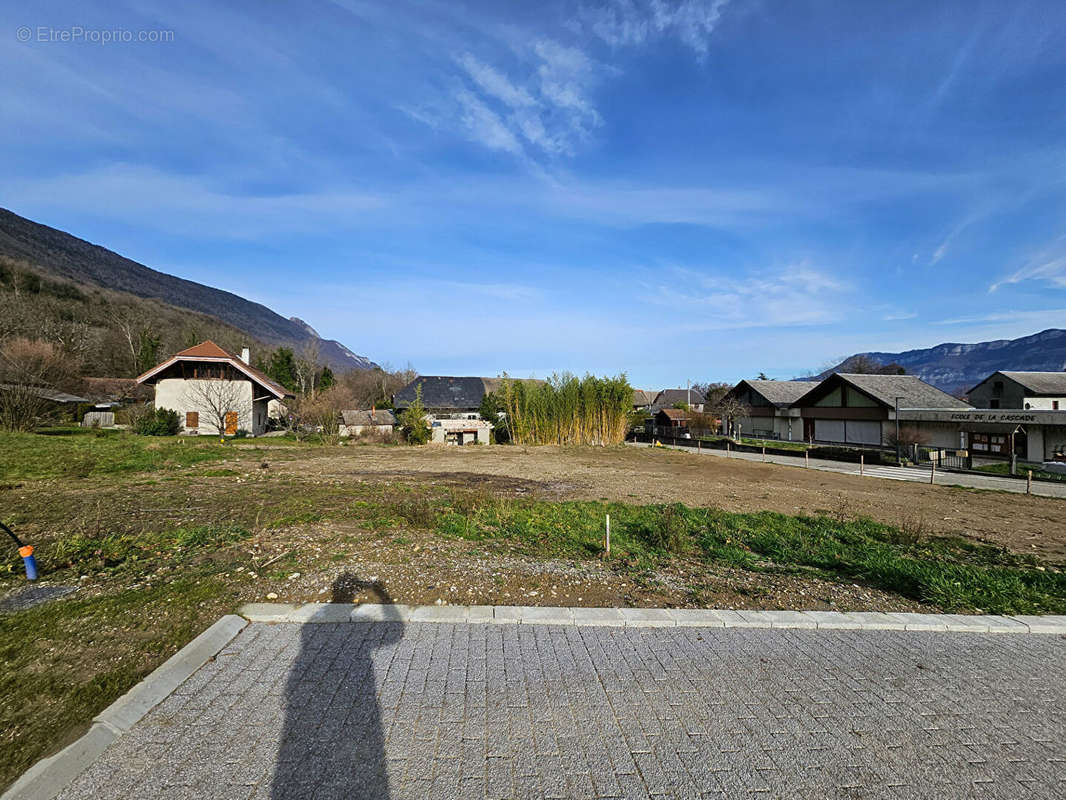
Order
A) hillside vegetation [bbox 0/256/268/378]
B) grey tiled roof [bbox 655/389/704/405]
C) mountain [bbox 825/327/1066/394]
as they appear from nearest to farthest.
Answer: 1. hillside vegetation [bbox 0/256/268/378]
2. grey tiled roof [bbox 655/389/704/405]
3. mountain [bbox 825/327/1066/394]

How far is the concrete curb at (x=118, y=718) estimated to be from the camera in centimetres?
191

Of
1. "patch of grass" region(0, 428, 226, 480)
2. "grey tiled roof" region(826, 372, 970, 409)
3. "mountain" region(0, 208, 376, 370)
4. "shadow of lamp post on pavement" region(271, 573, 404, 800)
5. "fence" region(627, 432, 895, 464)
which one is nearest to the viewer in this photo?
"shadow of lamp post on pavement" region(271, 573, 404, 800)

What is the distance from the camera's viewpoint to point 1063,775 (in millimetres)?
2170

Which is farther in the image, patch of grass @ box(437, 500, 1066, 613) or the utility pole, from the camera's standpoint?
the utility pole

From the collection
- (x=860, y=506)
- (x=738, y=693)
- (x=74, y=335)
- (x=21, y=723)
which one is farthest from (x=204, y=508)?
(x=74, y=335)

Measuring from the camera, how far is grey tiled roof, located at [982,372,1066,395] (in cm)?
2923

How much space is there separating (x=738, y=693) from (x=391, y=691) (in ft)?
6.71

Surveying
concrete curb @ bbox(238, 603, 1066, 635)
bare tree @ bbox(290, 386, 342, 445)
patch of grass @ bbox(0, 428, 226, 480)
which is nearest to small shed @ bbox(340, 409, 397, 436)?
bare tree @ bbox(290, 386, 342, 445)

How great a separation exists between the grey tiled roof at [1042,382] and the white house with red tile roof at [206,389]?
47170 millimetres

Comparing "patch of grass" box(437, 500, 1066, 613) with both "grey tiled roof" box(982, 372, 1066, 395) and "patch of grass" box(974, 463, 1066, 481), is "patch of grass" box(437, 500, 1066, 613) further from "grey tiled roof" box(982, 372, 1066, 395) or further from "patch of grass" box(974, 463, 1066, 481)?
"grey tiled roof" box(982, 372, 1066, 395)

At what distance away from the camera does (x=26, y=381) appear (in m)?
18.1

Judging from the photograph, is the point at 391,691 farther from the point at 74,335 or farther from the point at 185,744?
the point at 74,335

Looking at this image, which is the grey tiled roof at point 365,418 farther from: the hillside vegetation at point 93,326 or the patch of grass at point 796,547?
the patch of grass at point 796,547

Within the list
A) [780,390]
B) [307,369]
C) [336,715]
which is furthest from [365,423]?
[780,390]
